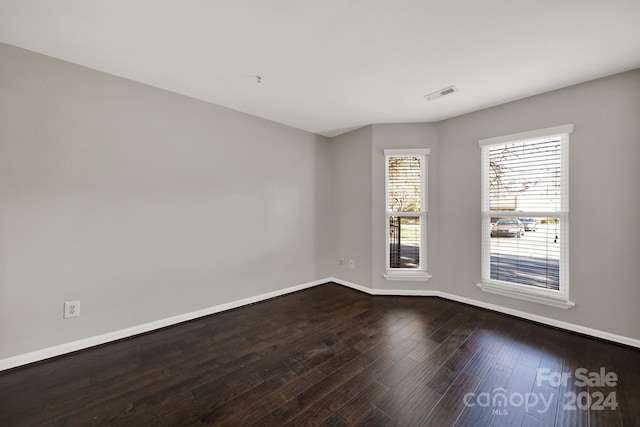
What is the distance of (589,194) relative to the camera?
2.48 meters

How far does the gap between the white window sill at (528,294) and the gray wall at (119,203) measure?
283 cm

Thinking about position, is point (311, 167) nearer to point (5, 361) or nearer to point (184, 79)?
point (184, 79)

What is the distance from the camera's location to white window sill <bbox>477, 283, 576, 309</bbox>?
259 centimetres

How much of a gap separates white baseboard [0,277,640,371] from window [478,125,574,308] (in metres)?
0.22

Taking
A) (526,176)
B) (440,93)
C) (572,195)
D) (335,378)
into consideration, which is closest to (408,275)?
(526,176)

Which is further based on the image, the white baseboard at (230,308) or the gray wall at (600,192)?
the gray wall at (600,192)

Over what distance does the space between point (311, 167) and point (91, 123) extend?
270 cm

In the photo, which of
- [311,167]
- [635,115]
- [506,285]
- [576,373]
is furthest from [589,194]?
[311,167]

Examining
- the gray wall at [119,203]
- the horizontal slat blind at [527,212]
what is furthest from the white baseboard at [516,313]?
the gray wall at [119,203]

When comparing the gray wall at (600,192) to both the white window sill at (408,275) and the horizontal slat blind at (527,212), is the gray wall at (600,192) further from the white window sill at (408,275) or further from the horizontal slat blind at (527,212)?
the white window sill at (408,275)

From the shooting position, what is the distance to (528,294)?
2.80 m

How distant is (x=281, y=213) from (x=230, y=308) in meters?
1.45

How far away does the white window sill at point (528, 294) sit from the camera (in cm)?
259

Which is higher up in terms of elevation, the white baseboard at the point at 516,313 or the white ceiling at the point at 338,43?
the white ceiling at the point at 338,43
